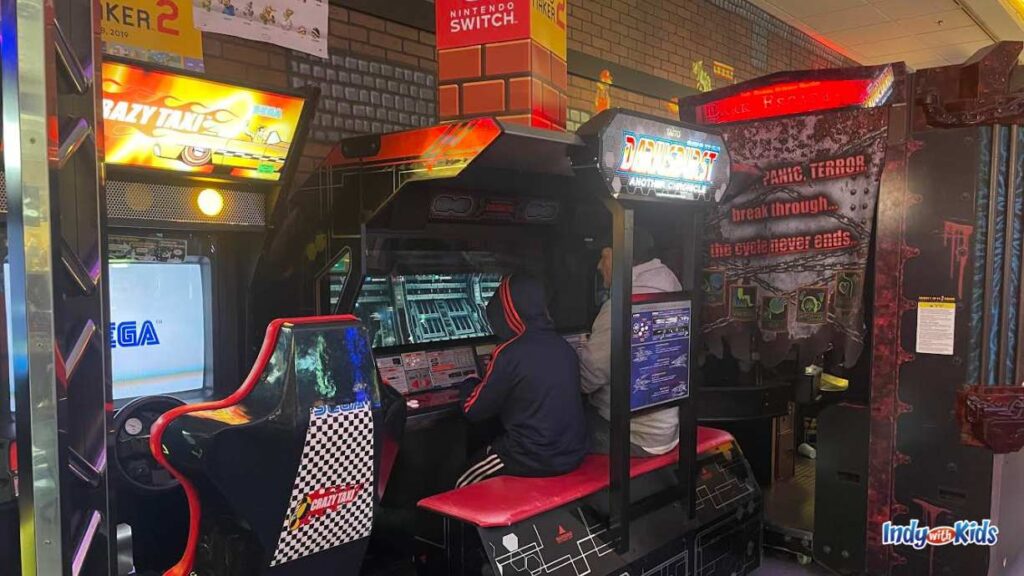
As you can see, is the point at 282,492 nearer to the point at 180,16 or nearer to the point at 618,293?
the point at 618,293

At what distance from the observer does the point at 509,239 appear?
160 inches

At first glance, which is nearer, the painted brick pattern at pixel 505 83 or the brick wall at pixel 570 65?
the painted brick pattern at pixel 505 83

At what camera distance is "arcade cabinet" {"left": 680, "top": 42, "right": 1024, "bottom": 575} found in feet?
11.7

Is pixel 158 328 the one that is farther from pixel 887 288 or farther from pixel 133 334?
pixel 887 288

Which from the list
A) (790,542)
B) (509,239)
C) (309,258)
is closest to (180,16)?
(309,258)

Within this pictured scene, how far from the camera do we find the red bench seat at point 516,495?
2.97 meters

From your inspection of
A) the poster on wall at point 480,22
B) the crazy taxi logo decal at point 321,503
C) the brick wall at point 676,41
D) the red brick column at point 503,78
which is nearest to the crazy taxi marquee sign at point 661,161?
the red brick column at point 503,78

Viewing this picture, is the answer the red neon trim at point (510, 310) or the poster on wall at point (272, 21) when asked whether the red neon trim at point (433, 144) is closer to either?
the poster on wall at point (272, 21)

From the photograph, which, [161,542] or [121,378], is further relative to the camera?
[161,542]

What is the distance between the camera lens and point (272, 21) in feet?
11.3

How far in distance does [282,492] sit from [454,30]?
214cm

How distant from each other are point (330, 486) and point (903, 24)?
7.58 m

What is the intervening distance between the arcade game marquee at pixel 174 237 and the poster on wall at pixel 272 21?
799 mm

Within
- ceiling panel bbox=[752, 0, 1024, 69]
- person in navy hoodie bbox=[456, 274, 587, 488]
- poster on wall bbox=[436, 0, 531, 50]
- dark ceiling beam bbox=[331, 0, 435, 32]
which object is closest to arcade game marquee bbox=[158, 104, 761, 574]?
person in navy hoodie bbox=[456, 274, 587, 488]
